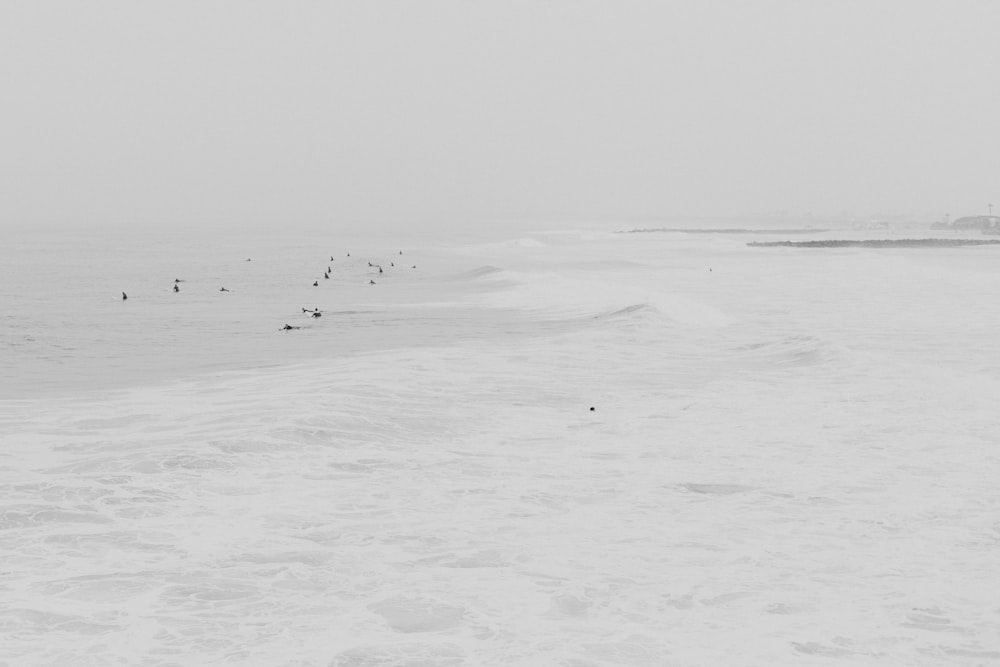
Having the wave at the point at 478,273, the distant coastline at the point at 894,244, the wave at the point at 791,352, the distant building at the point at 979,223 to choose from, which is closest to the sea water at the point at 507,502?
the wave at the point at 791,352

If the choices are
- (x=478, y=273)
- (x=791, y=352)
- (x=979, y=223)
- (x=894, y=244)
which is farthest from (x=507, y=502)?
(x=979, y=223)

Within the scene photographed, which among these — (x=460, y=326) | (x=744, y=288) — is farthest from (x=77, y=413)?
(x=744, y=288)

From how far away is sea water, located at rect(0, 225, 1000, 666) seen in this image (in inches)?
332

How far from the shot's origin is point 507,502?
12.3 metres

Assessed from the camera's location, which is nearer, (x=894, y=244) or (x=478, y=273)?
(x=478, y=273)

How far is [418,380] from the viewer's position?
21.6 m

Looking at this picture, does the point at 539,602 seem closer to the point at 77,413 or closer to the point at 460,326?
the point at 77,413

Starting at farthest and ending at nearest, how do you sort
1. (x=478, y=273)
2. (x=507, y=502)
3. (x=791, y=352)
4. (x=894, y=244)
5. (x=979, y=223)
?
(x=979, y=223) < (x=894, y=244) < (x=478, y=273) < (x=791, y=352) < (x=507, y=502)

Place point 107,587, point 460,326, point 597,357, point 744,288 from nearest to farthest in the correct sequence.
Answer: point 107,587 → point 597,357 → point 460,326 → point 744,288

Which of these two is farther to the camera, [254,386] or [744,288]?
[744,288]

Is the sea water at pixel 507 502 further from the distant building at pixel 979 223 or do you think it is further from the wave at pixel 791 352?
the distant building at pixel 979 223

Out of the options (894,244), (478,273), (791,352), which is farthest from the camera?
(894,244)

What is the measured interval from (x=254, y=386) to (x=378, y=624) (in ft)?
45.0

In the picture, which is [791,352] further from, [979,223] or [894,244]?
[979,223]
